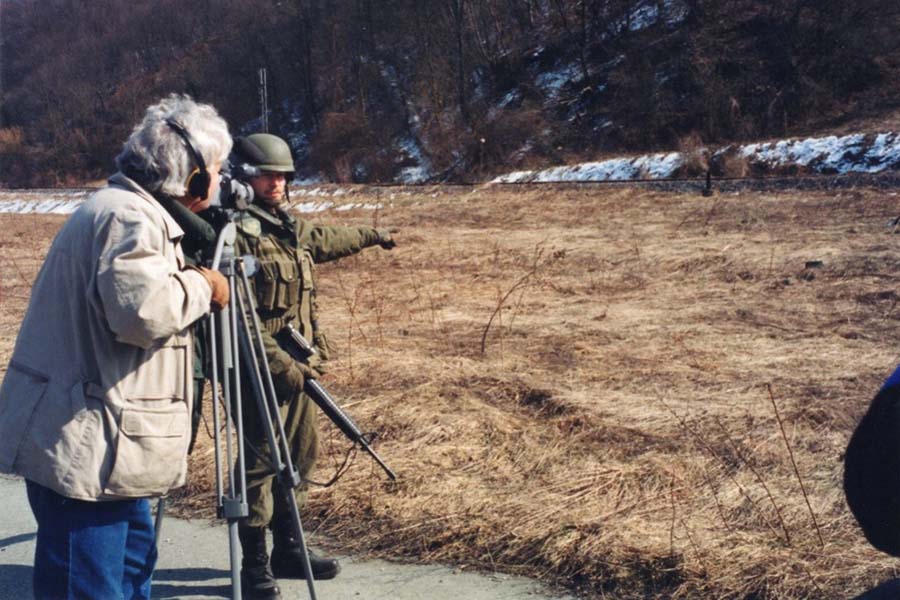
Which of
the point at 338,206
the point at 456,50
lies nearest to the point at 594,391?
the point at 338,206

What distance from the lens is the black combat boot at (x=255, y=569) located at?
395cm

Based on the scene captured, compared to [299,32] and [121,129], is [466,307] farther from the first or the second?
[121,129]

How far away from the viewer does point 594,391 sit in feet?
21.7

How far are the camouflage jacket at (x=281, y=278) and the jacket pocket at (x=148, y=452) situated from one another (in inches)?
40.9

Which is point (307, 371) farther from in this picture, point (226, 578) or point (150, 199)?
point (150, 199)

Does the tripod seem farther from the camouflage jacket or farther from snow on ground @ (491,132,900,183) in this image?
snow on ground @ (491,132,900,183)

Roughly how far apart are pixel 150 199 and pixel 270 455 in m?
1.46

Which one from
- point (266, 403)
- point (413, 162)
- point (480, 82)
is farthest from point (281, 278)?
point (480, 82)

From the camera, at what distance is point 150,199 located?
273 cm

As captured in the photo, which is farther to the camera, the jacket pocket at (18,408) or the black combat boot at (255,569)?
the black combat boot at (255,569)

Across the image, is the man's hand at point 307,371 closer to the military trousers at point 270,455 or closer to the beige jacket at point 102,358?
the military trousers at point 270,455

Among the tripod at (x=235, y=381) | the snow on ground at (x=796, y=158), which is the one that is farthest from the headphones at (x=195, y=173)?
the snow on ground at (x=796, y=158)

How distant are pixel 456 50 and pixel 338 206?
66.7 ft

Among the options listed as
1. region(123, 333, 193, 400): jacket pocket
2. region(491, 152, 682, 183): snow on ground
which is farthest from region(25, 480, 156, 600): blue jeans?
region(491, 152, 682, 183): snow on ground
